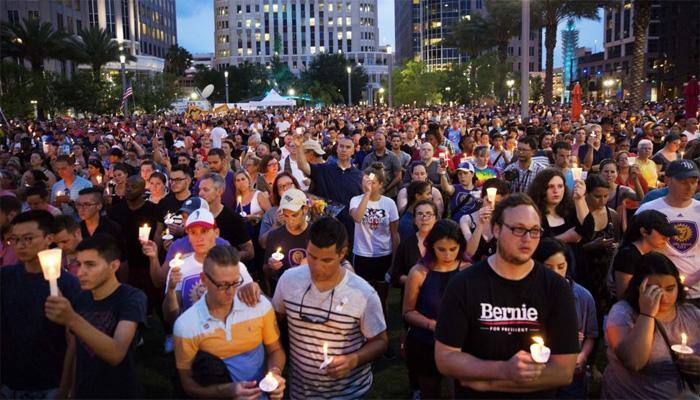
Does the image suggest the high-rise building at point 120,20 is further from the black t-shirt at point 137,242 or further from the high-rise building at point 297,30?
the black t-shirt at point 137,242

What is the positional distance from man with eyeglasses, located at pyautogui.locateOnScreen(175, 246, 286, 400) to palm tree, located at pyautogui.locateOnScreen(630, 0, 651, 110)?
85.7ft

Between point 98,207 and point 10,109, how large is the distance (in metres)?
31.8

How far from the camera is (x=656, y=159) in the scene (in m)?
9.31

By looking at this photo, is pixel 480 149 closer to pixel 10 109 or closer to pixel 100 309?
pixel 100 309

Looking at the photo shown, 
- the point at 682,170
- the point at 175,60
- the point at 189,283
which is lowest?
the point at 189,283

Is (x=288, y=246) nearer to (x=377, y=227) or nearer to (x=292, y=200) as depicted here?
(x=292, y=200)

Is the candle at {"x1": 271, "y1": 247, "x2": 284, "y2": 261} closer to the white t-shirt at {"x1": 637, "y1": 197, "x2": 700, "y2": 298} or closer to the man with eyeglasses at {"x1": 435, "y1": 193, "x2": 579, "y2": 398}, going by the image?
the man with eyeglasses at {"x1": 435, "y1": 193, "x2": 579, "y2": 398}

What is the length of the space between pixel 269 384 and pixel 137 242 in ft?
12.3

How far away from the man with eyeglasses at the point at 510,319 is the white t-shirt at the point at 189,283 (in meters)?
1.91

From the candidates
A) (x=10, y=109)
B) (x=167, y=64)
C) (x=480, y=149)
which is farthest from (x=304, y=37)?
(x=480, y=149)

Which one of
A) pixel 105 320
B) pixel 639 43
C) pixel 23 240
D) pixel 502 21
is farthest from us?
pixel 502 21

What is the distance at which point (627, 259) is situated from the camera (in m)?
4.40

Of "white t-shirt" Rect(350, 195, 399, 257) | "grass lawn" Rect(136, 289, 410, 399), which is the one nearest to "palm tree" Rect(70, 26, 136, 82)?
"grass lawn" Rect(136, 289, 410, 399)

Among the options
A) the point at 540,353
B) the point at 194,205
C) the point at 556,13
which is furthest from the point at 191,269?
the point at 556,13
